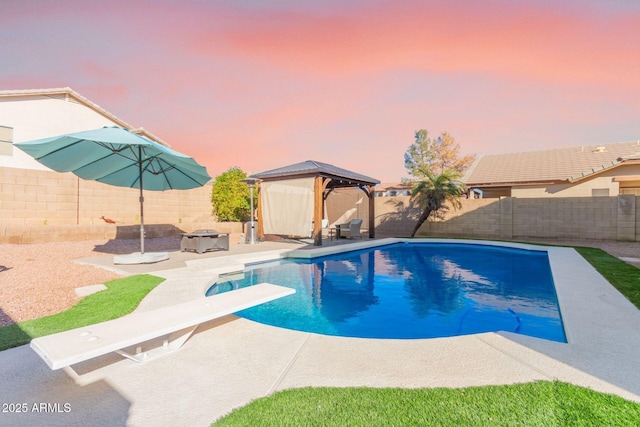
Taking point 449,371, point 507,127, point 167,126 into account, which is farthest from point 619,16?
point 167,126

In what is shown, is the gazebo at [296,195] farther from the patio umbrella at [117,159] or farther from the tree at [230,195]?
the patio umbrella at [117,159]

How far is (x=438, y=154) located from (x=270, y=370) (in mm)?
40793

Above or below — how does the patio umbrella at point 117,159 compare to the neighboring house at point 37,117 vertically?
below

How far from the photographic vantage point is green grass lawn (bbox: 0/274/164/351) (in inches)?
130

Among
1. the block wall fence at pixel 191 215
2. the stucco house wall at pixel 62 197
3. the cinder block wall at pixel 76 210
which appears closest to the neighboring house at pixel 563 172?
the block wall fence at pixel 191 215

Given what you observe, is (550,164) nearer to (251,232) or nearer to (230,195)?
(251,232)

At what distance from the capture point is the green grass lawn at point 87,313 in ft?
10.8

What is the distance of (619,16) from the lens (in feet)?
31.0

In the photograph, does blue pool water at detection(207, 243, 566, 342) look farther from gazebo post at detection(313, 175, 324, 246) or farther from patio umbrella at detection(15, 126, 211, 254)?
patio umbrella at detection(15, 126, 211, 254)

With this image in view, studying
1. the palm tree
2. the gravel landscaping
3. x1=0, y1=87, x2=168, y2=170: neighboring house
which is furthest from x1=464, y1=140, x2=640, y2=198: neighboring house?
x1=0, y1=87, x2=168, y2=170: neighboring house

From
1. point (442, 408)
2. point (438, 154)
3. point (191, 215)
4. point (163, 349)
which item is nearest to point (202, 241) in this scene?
point (191, 215)

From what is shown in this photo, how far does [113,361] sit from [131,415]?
1027mm

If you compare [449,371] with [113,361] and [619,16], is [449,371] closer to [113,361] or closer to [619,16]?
[113,361]

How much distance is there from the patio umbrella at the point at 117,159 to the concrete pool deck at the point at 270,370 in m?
4.93
